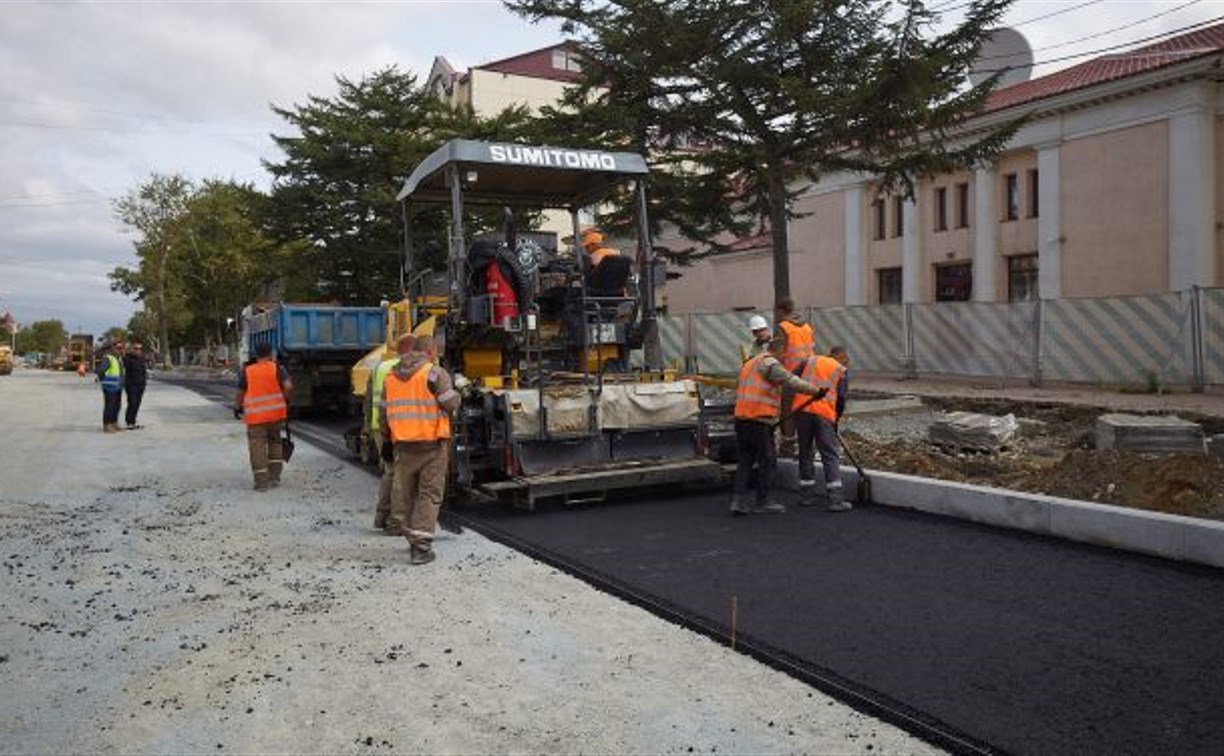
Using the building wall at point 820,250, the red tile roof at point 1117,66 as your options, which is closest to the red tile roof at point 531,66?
the building wall at point 820,250

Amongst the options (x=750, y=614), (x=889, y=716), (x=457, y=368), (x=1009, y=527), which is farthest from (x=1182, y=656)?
(x=457, y=368)

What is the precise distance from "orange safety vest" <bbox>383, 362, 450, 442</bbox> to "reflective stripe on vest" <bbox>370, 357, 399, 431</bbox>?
2.87 feet

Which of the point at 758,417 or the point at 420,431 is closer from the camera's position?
the point at 420,431

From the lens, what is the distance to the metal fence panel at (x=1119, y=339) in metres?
15.3

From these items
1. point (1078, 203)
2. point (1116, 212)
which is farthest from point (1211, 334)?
point (1078, 203)

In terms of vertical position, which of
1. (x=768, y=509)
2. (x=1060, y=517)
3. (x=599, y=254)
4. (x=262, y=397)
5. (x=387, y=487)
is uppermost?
(x=599, y=254)

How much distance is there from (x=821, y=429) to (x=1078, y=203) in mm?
18920

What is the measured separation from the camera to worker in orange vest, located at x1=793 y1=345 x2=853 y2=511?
7.90m

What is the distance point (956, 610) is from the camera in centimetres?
510

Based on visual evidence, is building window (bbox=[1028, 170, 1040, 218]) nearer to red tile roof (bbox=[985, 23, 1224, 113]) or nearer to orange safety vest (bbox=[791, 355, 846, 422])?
red tile roof (bbox=[985, 23, 1224, 113])

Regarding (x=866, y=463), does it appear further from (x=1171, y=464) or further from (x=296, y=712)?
(x=296, y=712)

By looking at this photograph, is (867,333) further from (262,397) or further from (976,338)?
(262,397)

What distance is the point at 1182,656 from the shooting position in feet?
14.3

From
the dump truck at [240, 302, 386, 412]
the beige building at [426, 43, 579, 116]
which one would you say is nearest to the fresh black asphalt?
the dump truck at [240, 302, 386, 412]
